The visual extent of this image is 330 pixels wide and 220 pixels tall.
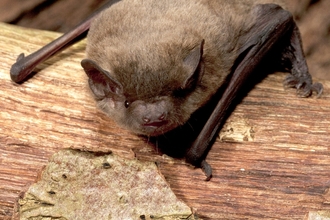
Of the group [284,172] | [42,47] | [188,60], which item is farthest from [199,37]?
[42,47]

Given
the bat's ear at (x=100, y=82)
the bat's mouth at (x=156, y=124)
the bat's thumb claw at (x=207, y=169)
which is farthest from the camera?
the bat's thumb claw at (x=207, y=169)

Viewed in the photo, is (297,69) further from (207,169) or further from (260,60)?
(207,169)

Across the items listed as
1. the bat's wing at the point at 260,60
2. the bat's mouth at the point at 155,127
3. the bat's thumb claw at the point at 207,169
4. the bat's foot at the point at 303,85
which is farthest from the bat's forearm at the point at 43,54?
the bat's foot at the point at 303,85

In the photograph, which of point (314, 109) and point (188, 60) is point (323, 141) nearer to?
point (314, 109)

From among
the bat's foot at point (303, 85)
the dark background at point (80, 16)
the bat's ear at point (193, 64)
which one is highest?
the bat's ear at point (193, 64)

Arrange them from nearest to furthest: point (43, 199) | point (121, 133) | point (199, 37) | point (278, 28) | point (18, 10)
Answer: point (43, 199)
point (199, 37)
point (121, 133)
point (278, 28)
point (18, 10)

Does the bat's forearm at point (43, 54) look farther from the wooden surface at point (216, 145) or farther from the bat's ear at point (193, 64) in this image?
the bat's ear at point (193, 64)
